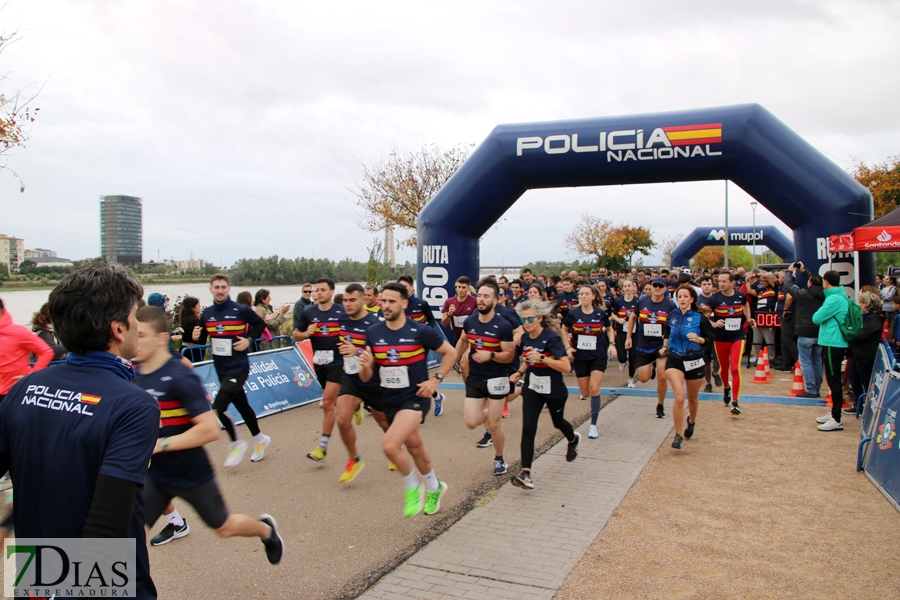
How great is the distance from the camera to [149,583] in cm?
199

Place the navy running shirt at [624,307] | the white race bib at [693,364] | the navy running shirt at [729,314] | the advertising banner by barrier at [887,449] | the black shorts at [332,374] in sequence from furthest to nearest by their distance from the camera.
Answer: the navy running shirt at [624,307], the navy running shirt at [729,314], the white race bib at [693,364], the black shorts at [332,374], the advertising banner by barrier at [887,449]

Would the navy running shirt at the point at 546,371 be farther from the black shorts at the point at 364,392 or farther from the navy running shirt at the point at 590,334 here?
the navy running shirt at the point at 590,334

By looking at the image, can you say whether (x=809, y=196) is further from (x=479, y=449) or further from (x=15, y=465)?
(x=15, y=465)

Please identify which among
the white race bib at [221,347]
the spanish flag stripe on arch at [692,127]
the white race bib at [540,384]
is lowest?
the white race bib at [540,384]

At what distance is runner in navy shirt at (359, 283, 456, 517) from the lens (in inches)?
193

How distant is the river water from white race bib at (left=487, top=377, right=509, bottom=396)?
222 centimetres

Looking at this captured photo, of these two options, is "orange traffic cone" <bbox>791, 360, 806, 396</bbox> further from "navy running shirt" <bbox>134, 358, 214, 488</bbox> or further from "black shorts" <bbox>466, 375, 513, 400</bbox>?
"navy running shirt" <bbox>134, 358, 214, 488</bbox>

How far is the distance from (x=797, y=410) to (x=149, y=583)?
30.0ft

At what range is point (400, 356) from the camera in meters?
5.09

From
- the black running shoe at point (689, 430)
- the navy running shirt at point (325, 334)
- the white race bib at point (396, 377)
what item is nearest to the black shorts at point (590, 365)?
the black running shoe at point (689, 430)

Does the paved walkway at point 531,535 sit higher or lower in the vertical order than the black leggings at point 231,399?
lower

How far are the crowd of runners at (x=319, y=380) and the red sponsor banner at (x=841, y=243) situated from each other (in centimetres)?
69

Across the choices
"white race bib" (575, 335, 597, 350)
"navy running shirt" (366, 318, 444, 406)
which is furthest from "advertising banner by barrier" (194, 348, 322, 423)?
"white race bib" (575, 335, 597, 350)

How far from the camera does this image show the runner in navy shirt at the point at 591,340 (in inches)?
300
